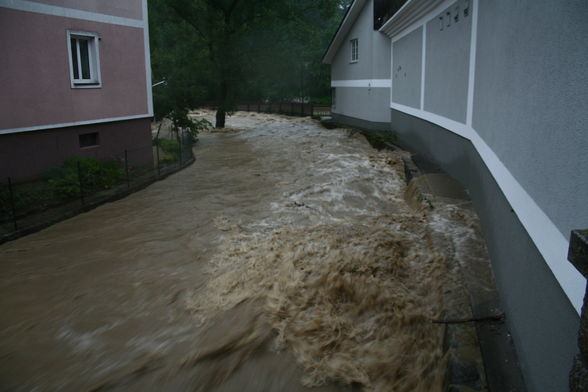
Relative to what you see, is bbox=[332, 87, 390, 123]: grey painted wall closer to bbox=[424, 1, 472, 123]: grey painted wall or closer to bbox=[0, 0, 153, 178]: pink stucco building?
bbox=[424, 1, 472, 123]: grey painted wall

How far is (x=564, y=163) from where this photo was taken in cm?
322

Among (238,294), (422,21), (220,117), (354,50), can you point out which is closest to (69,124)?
(238,294)

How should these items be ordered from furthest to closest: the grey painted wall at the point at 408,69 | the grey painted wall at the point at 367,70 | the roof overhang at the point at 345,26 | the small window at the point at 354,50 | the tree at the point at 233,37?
1. the tree at the point at 233,37
2. the small window at the point at 354,50
3. the roof overhang at the point at 345,26
4. the grey painted wall at the point at 367,70
5. the grey painted wall at the point at 408,69

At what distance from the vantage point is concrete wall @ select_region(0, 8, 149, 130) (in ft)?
34.2

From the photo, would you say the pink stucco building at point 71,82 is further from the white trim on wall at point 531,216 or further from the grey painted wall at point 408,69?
the white trim on wall at point 531,216

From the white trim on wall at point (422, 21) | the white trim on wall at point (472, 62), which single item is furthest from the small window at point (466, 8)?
the white trim on wall at point (422, 21)

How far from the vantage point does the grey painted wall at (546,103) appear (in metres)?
2.97

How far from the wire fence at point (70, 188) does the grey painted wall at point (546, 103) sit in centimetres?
727

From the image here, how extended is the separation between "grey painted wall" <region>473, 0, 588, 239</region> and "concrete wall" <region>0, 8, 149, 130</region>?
346 inches

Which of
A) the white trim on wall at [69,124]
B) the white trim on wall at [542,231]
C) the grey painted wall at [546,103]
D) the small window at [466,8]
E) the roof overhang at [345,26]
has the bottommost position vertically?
the white trim on wall at [542,231]

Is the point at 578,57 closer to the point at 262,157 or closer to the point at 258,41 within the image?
the point at 262,157

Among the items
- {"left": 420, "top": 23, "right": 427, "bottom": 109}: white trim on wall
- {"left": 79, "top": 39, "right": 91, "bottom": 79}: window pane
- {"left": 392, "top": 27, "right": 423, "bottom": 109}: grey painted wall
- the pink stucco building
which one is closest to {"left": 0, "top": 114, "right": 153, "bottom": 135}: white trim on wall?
the pink stucco building

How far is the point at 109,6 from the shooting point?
510 inches

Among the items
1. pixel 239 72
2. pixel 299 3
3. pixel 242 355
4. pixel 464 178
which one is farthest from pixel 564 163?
pixel 299 3
